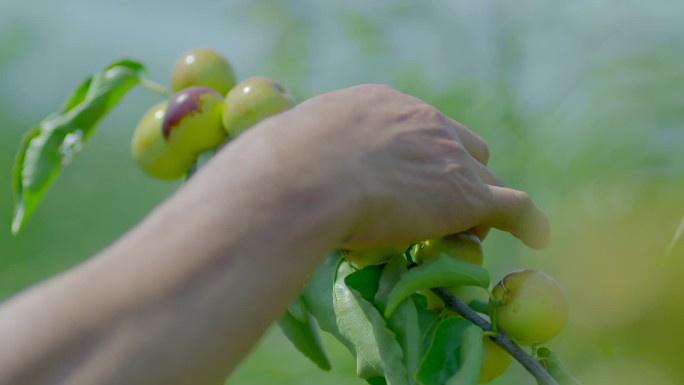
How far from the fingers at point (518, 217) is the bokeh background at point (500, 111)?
3 centimetres

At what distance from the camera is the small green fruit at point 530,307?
55cm

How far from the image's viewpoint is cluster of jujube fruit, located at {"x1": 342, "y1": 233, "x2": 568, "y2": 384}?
553 mm

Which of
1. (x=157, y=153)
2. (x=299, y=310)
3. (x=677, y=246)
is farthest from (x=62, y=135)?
(x=677, y=246)

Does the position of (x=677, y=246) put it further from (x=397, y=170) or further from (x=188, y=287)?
(x=188, y=287)

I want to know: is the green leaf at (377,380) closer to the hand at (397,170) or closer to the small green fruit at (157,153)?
the hand at (397,170)

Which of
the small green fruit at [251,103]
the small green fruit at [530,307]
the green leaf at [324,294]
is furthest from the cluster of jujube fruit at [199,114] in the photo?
the small green fruit at [530,307]

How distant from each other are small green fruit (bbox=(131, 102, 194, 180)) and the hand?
0.75 ft

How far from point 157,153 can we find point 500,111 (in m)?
1.06

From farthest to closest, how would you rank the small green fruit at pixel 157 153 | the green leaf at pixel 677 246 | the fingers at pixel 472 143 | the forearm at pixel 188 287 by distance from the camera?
1. the small green fruit at pixel 157 153
2. the fingers at pixel 472 143
3. the green leaf at pixel 677 246
4. the forearm at pixel 188 287

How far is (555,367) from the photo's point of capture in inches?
22.2

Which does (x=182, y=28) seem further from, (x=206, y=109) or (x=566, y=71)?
(x=206, y=109)

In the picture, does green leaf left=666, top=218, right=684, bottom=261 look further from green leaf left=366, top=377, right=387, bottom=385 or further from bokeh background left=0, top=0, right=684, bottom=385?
green leaf left=366, top=377, right=387, bottom=385

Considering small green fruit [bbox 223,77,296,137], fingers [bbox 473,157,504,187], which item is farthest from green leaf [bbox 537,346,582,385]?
small green fruit [bbox 223,77,296,137]

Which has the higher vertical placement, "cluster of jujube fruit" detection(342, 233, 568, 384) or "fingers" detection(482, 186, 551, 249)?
"fingers" detection(482, 186, 551, 249)
